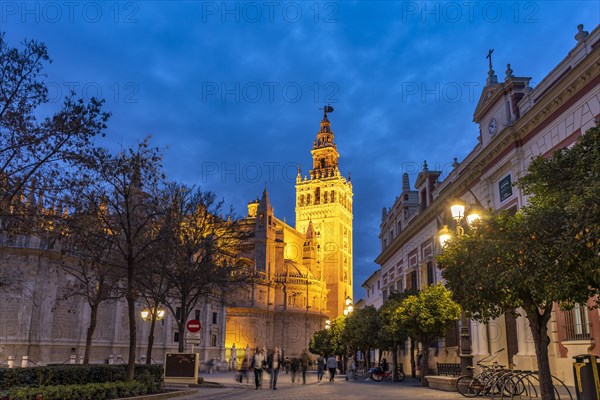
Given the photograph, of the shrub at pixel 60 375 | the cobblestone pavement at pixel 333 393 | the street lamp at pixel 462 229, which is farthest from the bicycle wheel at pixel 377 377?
the shrub at pixel 60 375

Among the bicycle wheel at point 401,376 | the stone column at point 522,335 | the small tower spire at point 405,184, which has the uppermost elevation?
the small tower spire at point 405,184

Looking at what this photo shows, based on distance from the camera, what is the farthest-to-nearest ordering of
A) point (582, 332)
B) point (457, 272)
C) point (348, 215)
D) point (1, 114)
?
point (348, 215)
point (582, 332)
point (1, 114)
point (457, 272)

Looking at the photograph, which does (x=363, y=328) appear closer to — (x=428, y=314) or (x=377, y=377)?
(x=377, y=377)

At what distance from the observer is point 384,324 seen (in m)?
30.2

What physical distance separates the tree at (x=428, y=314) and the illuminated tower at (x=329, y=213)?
283 feet

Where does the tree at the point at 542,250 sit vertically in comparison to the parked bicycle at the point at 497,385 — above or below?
above

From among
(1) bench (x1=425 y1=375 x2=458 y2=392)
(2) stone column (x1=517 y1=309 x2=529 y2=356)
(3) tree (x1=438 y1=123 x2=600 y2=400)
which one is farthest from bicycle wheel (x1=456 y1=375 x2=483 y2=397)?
(3) tree (x1=438 y1=123 x2=600 y2=400)

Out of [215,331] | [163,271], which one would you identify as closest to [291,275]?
[215,331]

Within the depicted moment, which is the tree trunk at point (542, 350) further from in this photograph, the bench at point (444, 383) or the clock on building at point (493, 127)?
the clock on building at point (493, 127)

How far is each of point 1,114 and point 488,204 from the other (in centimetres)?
2013

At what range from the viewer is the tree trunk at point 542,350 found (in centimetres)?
1185

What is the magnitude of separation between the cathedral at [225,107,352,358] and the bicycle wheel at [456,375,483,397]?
136 feet

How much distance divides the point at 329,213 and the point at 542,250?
11117 centimetres

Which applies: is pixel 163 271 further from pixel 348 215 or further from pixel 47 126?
pixel 348 215
